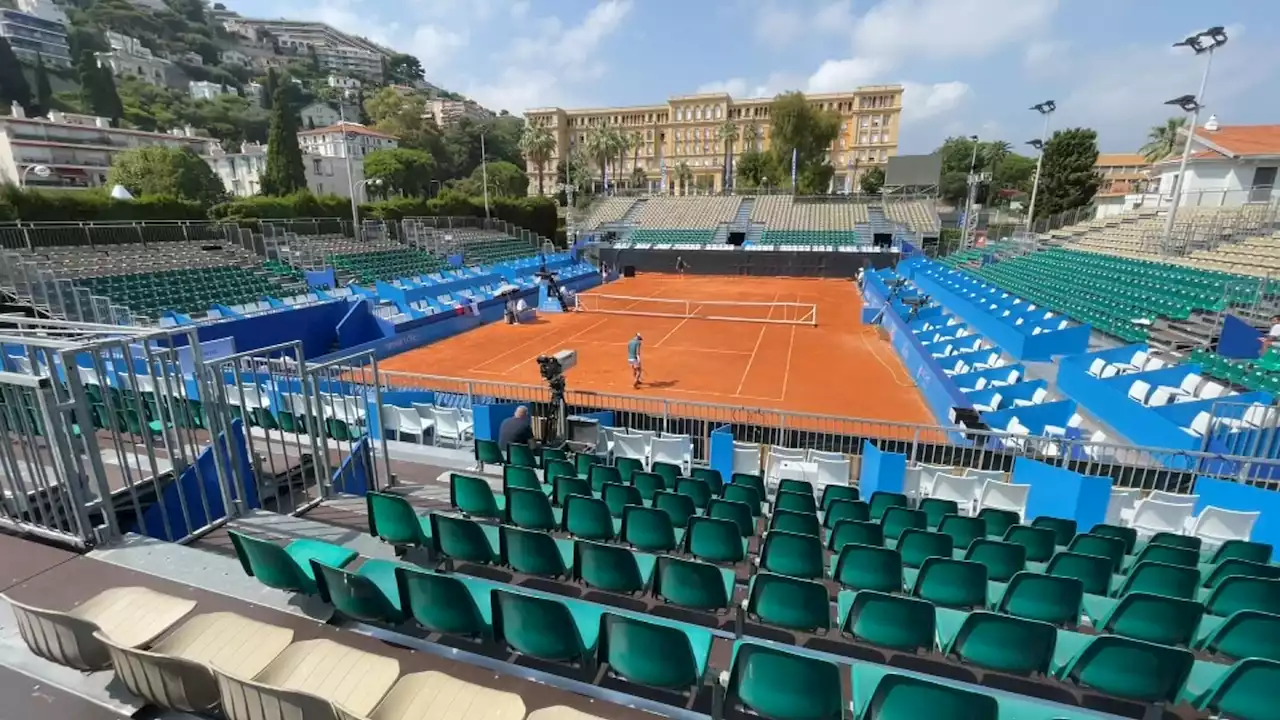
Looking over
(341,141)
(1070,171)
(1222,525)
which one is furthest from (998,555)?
(341,141)

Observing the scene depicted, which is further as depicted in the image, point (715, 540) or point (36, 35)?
point (36, 35)

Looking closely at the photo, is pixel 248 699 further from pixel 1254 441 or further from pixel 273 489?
pixel 1254 441

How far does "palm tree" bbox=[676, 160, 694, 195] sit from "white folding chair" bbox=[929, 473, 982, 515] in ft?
344

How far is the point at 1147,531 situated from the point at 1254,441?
3.66 m

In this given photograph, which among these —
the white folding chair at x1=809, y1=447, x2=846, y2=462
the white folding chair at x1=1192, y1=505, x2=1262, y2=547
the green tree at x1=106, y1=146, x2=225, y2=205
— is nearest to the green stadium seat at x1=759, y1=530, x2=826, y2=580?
the white folding chair at x1=809, y1=447, x2=846, y2=462

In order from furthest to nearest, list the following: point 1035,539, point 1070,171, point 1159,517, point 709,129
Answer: point 709,129 < point 1070,171 < point 1159,517 < point 1035,539

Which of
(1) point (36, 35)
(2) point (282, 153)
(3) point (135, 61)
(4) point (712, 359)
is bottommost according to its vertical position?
(4) point (712, 359)

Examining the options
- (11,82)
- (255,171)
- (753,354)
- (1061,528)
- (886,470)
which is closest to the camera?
(1061,528)

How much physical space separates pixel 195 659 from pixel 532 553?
2.37 m

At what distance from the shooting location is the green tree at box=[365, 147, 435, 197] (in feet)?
246

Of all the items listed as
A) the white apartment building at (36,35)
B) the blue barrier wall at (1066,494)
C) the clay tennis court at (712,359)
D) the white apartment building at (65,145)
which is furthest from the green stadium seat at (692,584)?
the white apartment building at (36,35)

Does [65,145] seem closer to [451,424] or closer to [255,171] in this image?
[255,171]

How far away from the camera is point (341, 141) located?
93.7 m

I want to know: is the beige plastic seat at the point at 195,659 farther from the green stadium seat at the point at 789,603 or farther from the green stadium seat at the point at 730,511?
the green stadium seat at the point at 730,511
